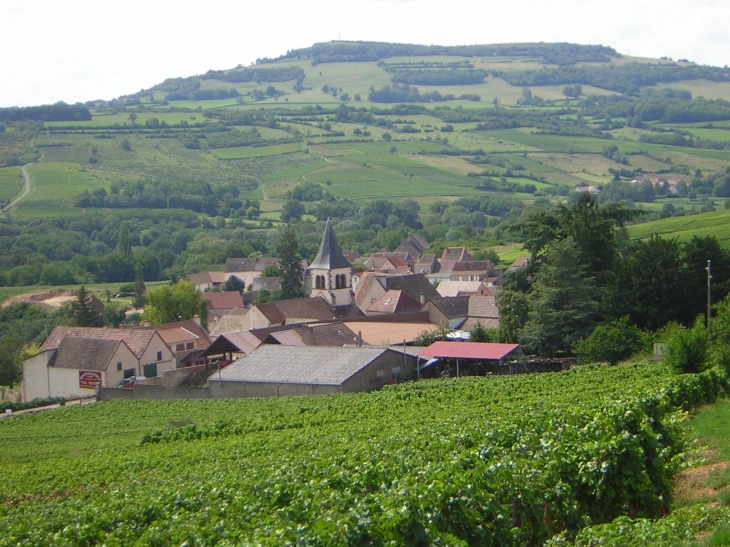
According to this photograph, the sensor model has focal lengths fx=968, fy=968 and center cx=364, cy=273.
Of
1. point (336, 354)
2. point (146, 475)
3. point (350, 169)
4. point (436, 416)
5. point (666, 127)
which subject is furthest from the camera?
point (666, 127)

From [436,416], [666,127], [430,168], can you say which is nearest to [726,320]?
[436,416]

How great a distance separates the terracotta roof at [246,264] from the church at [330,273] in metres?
37.4

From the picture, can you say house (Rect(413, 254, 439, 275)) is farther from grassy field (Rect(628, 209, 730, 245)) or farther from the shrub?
the shrub

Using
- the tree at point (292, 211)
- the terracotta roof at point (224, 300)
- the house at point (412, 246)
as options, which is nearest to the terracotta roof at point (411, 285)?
the terracotta roof at point (224, 300)

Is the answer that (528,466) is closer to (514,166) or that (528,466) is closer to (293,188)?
(293,188)

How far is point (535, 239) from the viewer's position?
49.4 metres

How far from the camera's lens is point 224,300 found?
89875 mm

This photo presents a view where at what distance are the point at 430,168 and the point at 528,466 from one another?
15526 centimetres

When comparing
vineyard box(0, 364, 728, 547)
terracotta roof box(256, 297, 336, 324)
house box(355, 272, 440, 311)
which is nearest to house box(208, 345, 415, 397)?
vineyard box(0, 364, 728, 547)

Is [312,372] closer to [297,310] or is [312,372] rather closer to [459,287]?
[297,310]

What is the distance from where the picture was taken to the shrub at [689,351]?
2867 cm

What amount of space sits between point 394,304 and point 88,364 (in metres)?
20.5

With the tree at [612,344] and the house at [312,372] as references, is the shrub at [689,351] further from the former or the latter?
the house at [312,372]

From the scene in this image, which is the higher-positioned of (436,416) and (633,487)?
(633,487)
